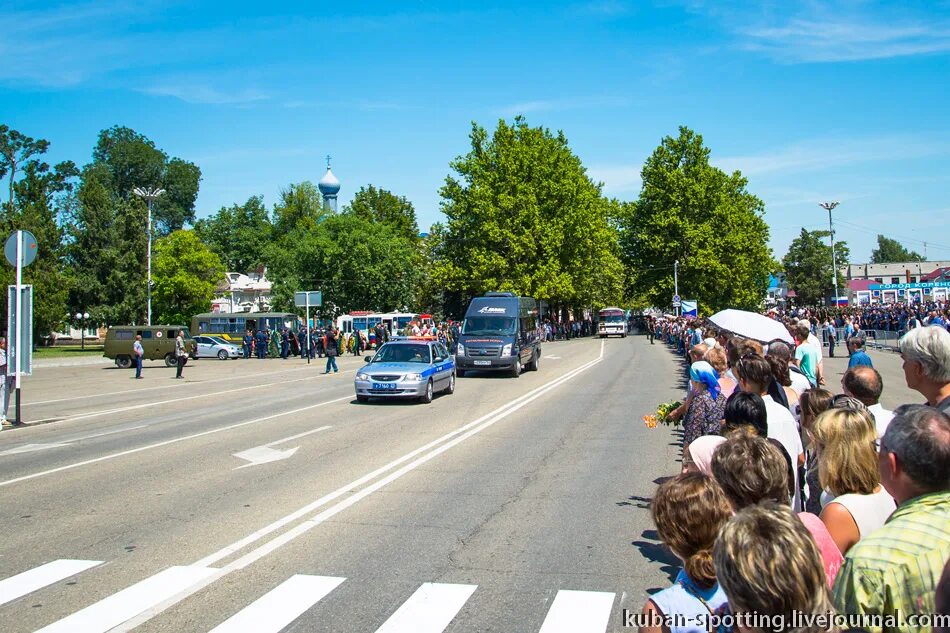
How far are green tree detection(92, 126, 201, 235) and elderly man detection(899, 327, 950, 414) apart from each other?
101m

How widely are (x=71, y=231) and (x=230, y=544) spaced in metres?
72.1

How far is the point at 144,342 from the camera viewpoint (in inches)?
1743

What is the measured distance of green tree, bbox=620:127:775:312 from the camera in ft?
203

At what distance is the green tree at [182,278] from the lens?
63938 millimetres

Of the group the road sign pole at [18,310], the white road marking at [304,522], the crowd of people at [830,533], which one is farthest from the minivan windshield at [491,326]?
the crowd of people at [830,533]

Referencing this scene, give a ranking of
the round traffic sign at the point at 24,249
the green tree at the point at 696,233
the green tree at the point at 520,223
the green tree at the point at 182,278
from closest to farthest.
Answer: the round traffic sign at the point at 24,249, the green tree at the point at 520,223, the green tree at the point at 696,233, the green tree at the point at 182,278

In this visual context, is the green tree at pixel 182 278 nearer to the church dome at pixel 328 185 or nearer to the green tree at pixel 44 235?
the green tree at pixel 44 235

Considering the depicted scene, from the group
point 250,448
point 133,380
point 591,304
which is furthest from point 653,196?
point 250,448

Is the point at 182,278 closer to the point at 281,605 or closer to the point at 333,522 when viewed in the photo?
the point at 333,522

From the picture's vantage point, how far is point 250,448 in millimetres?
12578

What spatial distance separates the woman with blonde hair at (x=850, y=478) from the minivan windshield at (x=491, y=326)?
25.0m

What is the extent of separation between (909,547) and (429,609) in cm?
338

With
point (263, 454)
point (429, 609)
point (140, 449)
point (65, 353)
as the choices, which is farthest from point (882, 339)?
point (65, 353)

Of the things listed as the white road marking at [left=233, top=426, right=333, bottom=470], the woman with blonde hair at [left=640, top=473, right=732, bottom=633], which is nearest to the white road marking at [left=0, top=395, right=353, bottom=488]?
the white road marking at [left=233, top=426, right=333, bottom=470]
